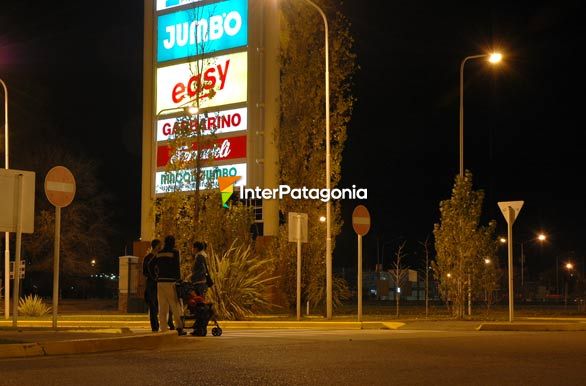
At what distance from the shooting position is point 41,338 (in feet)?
40.4

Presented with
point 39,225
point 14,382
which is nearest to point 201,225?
point 14,382

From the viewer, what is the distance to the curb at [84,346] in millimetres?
11180

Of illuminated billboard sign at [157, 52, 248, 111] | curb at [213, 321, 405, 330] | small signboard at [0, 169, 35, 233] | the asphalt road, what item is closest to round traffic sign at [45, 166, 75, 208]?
small signboard at [0, 169, 35, 233]

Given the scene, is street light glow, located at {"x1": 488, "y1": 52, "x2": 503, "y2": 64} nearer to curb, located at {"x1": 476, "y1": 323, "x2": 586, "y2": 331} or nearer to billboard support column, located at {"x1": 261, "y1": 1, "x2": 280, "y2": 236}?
billboard support column, located at {"x1": 261, "y1": 1, "x2": 280, "y2": 236}

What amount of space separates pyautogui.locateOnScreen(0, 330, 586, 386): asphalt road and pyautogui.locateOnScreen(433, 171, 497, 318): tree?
9529mm

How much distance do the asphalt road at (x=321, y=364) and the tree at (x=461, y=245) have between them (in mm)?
9529

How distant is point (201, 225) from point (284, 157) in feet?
21.3

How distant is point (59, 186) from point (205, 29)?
62.6 ft

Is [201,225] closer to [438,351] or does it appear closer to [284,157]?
[284,157]

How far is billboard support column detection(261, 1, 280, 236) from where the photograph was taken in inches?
1214

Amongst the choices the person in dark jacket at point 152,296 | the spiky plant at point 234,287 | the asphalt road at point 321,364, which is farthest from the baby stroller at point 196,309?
the spiky plant at point 234,287

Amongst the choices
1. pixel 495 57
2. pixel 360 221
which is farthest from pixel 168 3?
pixel 360 221

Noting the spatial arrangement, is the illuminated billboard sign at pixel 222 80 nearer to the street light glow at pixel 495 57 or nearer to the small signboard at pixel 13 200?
the street light glow at pixel 495 57

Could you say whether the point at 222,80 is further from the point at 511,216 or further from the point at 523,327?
the point at 523,327
